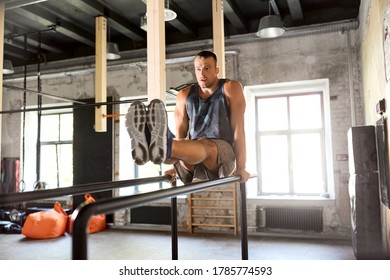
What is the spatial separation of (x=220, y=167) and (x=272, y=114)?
413 cm

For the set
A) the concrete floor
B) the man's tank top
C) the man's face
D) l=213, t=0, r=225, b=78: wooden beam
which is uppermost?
l=213, t=0, r=225, b=78: wooden beam

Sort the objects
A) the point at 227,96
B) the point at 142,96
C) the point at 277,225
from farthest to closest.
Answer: the point at 142,96 → the point at 277,225 → the point at 227,96

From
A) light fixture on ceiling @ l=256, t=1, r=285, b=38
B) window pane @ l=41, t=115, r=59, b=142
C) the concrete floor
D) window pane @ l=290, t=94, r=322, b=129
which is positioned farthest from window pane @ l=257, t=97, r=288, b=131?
window pane @ l=41, t=115, r=59, b=142

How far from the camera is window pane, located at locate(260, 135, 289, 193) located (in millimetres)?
6148

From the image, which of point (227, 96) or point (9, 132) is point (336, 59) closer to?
point (227, 96)

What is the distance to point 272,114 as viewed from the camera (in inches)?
247

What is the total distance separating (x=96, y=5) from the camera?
16.8ft

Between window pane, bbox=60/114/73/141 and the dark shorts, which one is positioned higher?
window pane, bbox=60/114/73/141

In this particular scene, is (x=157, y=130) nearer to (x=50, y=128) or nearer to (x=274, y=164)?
(x=274, y=164)

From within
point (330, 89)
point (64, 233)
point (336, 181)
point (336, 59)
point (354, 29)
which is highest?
point (354, 29)

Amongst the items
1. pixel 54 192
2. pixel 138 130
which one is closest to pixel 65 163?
pixel 138 130

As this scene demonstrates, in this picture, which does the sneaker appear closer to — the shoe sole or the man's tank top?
the shoe sole

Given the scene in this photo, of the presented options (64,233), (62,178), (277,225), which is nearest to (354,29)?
(277,225)

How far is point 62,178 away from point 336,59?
6.07 metres
